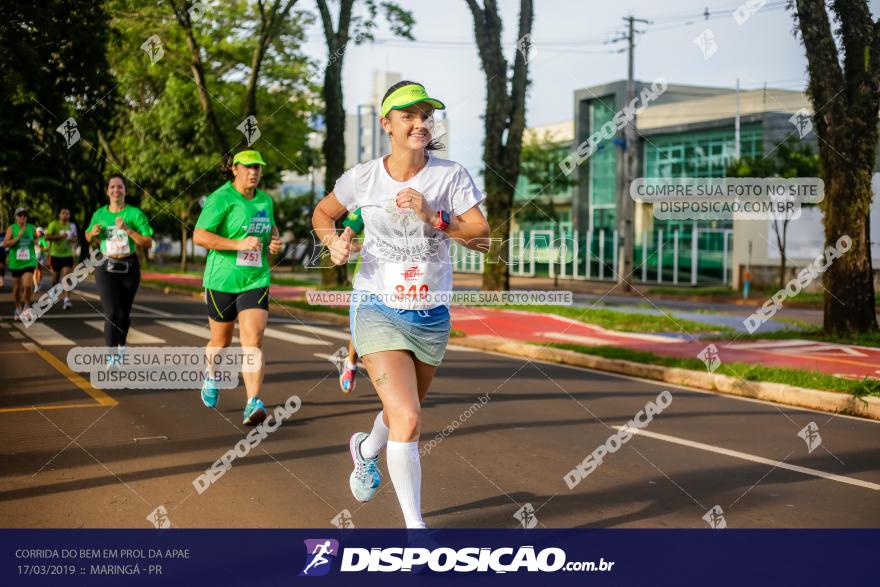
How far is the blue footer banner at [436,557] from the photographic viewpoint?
4.03 m

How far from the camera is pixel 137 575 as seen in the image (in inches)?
159

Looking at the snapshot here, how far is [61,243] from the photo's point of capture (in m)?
17.4

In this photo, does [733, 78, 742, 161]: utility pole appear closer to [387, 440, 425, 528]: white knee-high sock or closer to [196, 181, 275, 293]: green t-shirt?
[196, 181, 275, 293]: green t-shirt

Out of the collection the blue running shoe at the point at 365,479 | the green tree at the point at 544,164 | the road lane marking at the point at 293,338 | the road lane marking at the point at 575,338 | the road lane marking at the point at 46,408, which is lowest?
the road lane marking at the point at 575,338

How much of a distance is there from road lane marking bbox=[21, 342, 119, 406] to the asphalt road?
0.12 feet

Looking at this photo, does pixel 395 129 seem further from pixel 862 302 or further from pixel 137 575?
pixel 862 302

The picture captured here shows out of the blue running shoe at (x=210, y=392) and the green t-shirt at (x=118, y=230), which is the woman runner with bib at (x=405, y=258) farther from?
the green t-shirt at (x=118, y=230)

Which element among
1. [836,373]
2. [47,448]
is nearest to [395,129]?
[47,448]

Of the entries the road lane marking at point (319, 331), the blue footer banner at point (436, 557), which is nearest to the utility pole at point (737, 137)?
the road lane marking at point (319, 331)

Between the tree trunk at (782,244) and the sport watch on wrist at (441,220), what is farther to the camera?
the tree trunk at (782,244)

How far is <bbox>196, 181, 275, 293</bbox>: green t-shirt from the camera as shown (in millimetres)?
7645

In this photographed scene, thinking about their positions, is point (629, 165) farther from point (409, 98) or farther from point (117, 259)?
point (409, 98)

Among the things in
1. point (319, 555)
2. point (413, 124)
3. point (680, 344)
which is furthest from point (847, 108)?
point (319, 555)

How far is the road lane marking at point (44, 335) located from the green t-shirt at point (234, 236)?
20.3 ft
